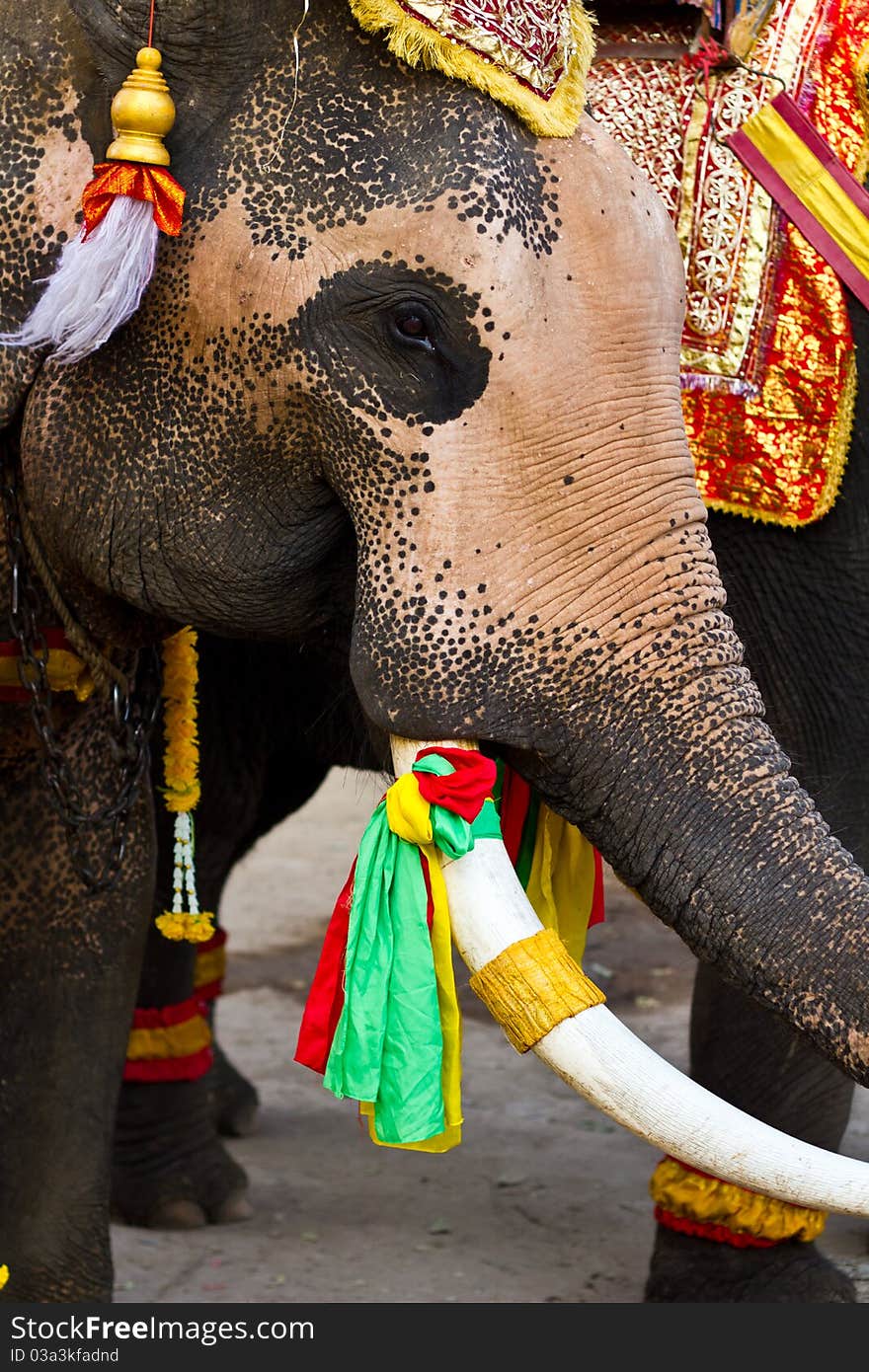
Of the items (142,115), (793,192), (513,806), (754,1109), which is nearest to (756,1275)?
(754,1109)

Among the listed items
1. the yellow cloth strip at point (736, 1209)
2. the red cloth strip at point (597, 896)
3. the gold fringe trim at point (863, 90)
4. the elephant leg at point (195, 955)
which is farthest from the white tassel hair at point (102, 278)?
the yellow cloth strip at point (736, 1209)

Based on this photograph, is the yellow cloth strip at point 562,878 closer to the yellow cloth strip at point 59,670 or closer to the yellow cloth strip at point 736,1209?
the yellow cloth strip at point 59,670

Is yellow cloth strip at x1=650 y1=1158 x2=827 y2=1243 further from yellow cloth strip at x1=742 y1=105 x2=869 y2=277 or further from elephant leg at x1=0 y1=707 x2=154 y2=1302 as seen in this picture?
yellow cloth strip at x1=742 y1=105 x2=869 y2=277

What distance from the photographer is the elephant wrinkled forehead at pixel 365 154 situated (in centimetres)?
199

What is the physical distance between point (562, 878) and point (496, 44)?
880mm

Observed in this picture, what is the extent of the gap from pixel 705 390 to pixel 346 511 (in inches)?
28.6

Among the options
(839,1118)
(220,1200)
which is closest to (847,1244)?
(839,1118)

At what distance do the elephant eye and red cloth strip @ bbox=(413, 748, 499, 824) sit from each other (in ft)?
1.28

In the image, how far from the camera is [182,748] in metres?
2.66

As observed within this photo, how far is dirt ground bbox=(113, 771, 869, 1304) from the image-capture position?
10.9ft

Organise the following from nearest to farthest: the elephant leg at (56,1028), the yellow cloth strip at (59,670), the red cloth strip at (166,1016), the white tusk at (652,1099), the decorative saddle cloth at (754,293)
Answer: the white tusk at (652,1099)
the yellow cloth strip at (59,670)
the elephant leg at (56,1028)
the decorative saddle cloth at (754,293)
the red cloth strip at (166,1016)

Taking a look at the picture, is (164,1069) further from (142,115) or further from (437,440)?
(142,115)

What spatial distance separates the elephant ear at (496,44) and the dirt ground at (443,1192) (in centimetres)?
194

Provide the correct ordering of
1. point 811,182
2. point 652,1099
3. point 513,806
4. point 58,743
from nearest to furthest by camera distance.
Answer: point 652,1099 < point 513,806 < point 58,743 < point 811,182
